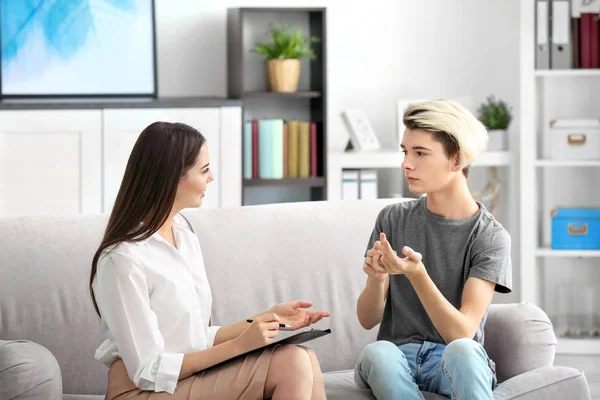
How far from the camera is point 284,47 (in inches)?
172

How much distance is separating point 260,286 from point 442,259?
620 millimetres

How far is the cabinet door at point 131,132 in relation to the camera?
163 inches

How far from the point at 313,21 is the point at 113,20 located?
0.99m

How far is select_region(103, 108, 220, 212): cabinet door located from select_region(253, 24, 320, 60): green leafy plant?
413 mm

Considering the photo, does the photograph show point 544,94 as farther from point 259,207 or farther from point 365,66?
point 259,207

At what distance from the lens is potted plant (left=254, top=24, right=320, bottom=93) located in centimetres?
436

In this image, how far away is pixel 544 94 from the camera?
4617 millimetres

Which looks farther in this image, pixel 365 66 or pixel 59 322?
pixel 365 66

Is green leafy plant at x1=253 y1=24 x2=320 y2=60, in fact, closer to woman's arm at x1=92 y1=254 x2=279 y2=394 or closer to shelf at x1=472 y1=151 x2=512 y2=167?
shelf at x1=472 y1=151 x2=512 y2=167

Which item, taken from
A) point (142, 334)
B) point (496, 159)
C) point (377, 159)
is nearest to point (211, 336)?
point (142, 334)

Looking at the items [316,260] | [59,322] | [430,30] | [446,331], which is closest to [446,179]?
[446,331]

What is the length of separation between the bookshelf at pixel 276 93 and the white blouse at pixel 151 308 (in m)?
2.26

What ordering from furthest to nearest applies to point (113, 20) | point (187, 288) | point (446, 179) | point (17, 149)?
point (113, 20) → point (17, 149) → point (446, 179) → point (187, 288)

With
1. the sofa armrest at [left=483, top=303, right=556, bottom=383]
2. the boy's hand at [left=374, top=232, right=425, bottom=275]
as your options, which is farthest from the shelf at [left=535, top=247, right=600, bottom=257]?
the boy's hand at [left=374, top=232, right=425, bottom=275]
